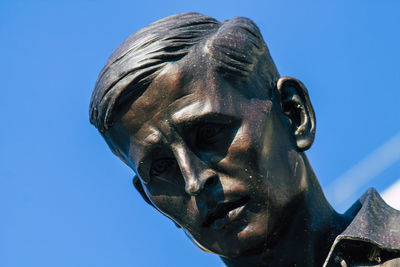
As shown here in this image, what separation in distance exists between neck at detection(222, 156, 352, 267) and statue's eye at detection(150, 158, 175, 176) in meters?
0.74

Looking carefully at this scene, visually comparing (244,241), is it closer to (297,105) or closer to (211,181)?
(211,181)

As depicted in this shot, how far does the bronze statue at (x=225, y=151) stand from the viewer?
6.36 m

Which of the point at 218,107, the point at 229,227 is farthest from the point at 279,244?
the point at 218,107

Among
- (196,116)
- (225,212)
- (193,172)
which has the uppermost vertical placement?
(196,116)

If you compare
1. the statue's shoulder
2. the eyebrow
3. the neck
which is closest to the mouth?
the neck

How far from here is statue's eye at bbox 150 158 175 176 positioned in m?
6.53

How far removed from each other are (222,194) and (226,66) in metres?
0.88

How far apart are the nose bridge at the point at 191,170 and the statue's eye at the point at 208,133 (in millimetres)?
135

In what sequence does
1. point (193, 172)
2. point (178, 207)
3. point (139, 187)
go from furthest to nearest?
1. point (139, 187)
2. point (178, 207)
3. point (193, 172)

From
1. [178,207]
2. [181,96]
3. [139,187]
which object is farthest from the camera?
[139,187]

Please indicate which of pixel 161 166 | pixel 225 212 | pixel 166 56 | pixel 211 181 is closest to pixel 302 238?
pixel 225 212

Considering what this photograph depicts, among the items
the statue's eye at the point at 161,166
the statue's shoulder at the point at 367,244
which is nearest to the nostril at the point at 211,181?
the statue's eye at the point at 161,166

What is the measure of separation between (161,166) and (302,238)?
3.39 feet

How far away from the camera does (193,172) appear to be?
6270 millimetres
